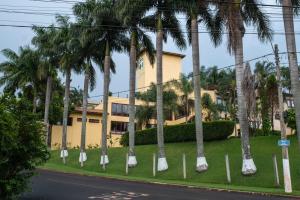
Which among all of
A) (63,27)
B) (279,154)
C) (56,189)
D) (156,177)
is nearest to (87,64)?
(63,27)

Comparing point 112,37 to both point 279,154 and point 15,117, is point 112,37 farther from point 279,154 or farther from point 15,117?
point 15,117

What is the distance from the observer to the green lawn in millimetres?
25969

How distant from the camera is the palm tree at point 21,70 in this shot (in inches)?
2067

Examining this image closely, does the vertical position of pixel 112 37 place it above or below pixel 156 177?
above

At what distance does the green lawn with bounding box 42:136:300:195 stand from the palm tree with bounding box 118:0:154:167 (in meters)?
2.87

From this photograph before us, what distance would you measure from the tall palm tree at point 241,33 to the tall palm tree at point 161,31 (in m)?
5.25

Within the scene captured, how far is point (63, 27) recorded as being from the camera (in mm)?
44156

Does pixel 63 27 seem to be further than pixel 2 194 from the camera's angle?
Yes

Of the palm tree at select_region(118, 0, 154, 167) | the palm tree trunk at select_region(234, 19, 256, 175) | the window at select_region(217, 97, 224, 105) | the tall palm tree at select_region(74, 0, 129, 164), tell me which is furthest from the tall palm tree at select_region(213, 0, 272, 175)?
the window at select_region(217, 97, 224, 105)

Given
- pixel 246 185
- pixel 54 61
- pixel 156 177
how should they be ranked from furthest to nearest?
1. pixel 54 61
2. pixel 156 177
3. pixel 246 185

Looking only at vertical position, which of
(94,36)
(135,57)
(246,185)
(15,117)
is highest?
(94,36)

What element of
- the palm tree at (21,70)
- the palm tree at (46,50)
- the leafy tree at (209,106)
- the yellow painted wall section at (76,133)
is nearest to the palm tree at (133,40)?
the palm tree at (46,50)

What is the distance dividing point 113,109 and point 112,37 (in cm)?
3184

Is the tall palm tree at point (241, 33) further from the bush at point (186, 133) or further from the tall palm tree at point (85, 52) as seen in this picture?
the tall palm tree at point (85, 52)
